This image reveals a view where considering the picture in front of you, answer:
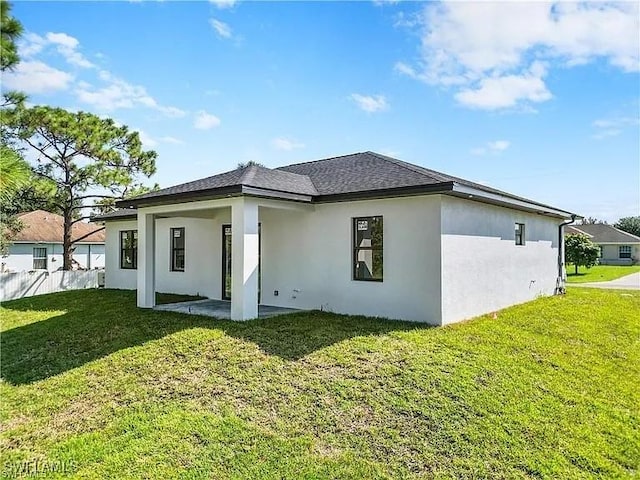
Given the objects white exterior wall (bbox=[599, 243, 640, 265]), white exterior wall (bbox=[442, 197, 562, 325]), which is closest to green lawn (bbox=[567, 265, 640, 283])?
white exterior wall (bbox=[599, 243, 640, 265])

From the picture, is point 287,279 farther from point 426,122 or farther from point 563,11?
point 563,11

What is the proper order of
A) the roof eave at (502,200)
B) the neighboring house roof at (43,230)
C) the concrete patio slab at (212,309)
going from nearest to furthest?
1. the roof eave at (502,200)
2. the concrete patio slab at (212,309)
3. the neighboring house roof at (43,230)

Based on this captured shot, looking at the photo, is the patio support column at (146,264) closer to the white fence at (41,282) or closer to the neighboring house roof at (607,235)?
the white fence at (41,282)

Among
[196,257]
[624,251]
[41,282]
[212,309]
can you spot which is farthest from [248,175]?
[624,251]

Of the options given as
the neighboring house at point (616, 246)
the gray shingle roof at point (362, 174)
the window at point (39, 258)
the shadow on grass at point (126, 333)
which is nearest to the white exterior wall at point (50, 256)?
the window at point (39, 258)

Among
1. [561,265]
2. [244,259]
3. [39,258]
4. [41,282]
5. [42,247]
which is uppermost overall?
[42,247]

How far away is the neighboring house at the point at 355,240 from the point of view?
948 cm

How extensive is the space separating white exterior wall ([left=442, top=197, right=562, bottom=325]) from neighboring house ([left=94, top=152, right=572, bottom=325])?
0.04 metres

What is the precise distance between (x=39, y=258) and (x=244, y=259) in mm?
24079

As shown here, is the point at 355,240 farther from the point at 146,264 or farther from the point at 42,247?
the point at 42,247

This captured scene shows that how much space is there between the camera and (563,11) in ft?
32.3

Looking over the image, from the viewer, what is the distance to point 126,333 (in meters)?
9.35

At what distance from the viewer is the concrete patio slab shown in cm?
1062

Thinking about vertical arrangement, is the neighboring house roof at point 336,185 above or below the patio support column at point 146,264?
above
